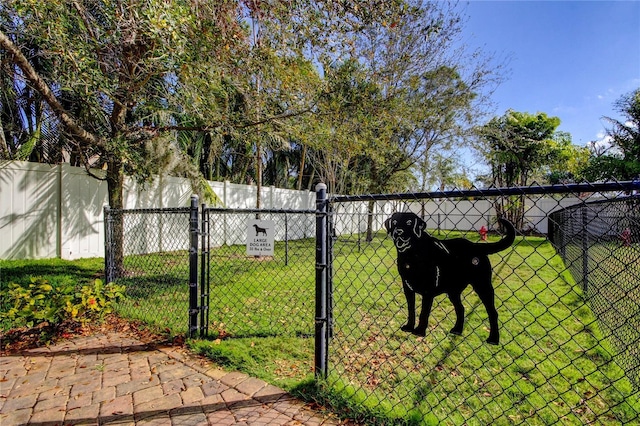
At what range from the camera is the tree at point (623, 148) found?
14008 millimetres

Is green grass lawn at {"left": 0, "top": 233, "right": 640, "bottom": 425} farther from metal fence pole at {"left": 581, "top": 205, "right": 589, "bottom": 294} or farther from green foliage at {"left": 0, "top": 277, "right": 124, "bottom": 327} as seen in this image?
green foliage at {"left": 0, "top": 277, "right": 124, "bottom": 327}

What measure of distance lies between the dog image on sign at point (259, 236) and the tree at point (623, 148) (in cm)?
1645

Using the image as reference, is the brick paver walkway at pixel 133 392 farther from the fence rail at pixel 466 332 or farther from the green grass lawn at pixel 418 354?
the fence rail at pixel 466 332

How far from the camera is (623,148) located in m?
14.8

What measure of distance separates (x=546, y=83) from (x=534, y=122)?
7.19 metres

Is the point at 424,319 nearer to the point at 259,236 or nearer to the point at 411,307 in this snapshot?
the point at 411,307

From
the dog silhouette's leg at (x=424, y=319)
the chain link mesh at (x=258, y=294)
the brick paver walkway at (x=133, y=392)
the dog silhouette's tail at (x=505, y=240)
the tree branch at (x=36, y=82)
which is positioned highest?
the tree branch at (x=36, y=82)

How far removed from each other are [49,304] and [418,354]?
355 cm

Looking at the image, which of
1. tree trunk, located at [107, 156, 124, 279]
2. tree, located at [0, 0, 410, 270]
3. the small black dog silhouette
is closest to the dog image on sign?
the small black dog silhouette

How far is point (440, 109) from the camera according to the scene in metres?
A: 10.2

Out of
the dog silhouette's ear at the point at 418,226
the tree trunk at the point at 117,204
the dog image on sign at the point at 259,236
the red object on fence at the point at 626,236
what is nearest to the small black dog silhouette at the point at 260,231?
the dog image on sign at the point at 259,236

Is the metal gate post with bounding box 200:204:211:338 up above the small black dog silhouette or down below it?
below

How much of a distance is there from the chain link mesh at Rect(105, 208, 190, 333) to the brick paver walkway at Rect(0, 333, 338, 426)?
2.25 feet

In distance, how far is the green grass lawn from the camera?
6.97 feet
